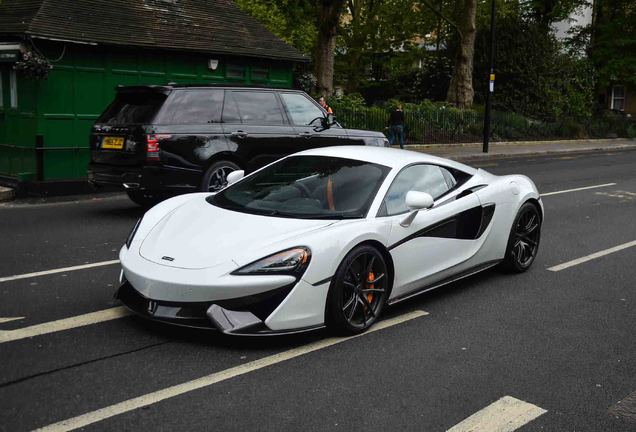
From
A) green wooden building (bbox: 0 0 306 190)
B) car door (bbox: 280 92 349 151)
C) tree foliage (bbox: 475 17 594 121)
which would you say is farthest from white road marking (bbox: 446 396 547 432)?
tree foliage (bbox: 475 17 594 121)

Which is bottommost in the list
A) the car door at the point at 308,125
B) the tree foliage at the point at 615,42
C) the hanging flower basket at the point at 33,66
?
the car door at the point at 308,125

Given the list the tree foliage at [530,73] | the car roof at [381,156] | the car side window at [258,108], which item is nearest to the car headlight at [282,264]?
the car roof at [381,156]

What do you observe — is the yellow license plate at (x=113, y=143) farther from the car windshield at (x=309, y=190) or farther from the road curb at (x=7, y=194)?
the car windshield at (x=309, y=190)

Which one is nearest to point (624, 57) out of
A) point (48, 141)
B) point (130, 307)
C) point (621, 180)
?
point (621, 180)

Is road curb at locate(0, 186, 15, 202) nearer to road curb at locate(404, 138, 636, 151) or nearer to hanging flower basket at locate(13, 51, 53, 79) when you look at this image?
hanging flower basket at locate(13, 51, 53, 79)

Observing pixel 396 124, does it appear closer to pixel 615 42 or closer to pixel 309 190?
pixel 309 190

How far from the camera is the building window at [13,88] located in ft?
47.0

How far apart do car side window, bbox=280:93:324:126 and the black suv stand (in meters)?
0.02

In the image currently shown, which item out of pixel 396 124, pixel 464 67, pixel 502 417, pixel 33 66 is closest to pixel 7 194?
pixel 33 66

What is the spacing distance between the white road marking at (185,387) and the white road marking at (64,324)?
4.53 feet

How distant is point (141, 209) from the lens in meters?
11.0

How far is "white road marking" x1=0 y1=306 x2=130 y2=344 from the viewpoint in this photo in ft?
15.8

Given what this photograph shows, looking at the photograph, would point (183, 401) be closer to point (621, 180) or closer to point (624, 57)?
point (621, 180)

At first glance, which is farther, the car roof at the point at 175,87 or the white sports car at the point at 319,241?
the car roof at the point at 175,87
